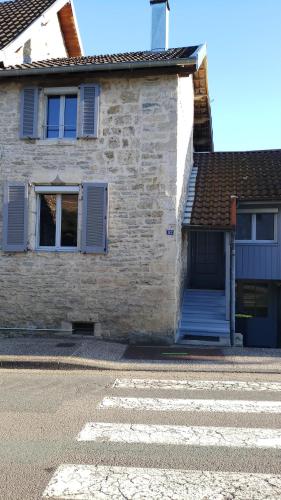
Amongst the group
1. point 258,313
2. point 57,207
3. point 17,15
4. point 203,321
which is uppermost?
point 17,15

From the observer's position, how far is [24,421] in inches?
185

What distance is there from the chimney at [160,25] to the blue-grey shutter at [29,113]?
403cm

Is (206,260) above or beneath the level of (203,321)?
above

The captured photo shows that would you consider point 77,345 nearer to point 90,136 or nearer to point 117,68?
point 90,136

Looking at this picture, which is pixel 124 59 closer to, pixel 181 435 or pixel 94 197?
pixel 94 197

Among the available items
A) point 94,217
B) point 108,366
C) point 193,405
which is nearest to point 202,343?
point 108,366

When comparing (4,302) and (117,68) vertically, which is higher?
(117,68)

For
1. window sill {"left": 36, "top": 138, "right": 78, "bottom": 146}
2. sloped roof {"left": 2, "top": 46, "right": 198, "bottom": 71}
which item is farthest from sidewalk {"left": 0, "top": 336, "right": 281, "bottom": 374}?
sloped roof {"left": 2, "top": 46, "right": 198, "bottom": 71}

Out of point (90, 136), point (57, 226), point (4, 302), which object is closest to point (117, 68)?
point (90, 136)

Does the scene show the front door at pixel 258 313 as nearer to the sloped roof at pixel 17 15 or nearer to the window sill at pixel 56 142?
the window sill at pixel 56 142

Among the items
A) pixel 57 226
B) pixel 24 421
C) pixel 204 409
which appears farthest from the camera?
pixel 57 226

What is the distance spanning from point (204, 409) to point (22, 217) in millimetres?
6537

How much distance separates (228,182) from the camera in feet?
42.2

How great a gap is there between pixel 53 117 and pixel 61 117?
0.24 m
